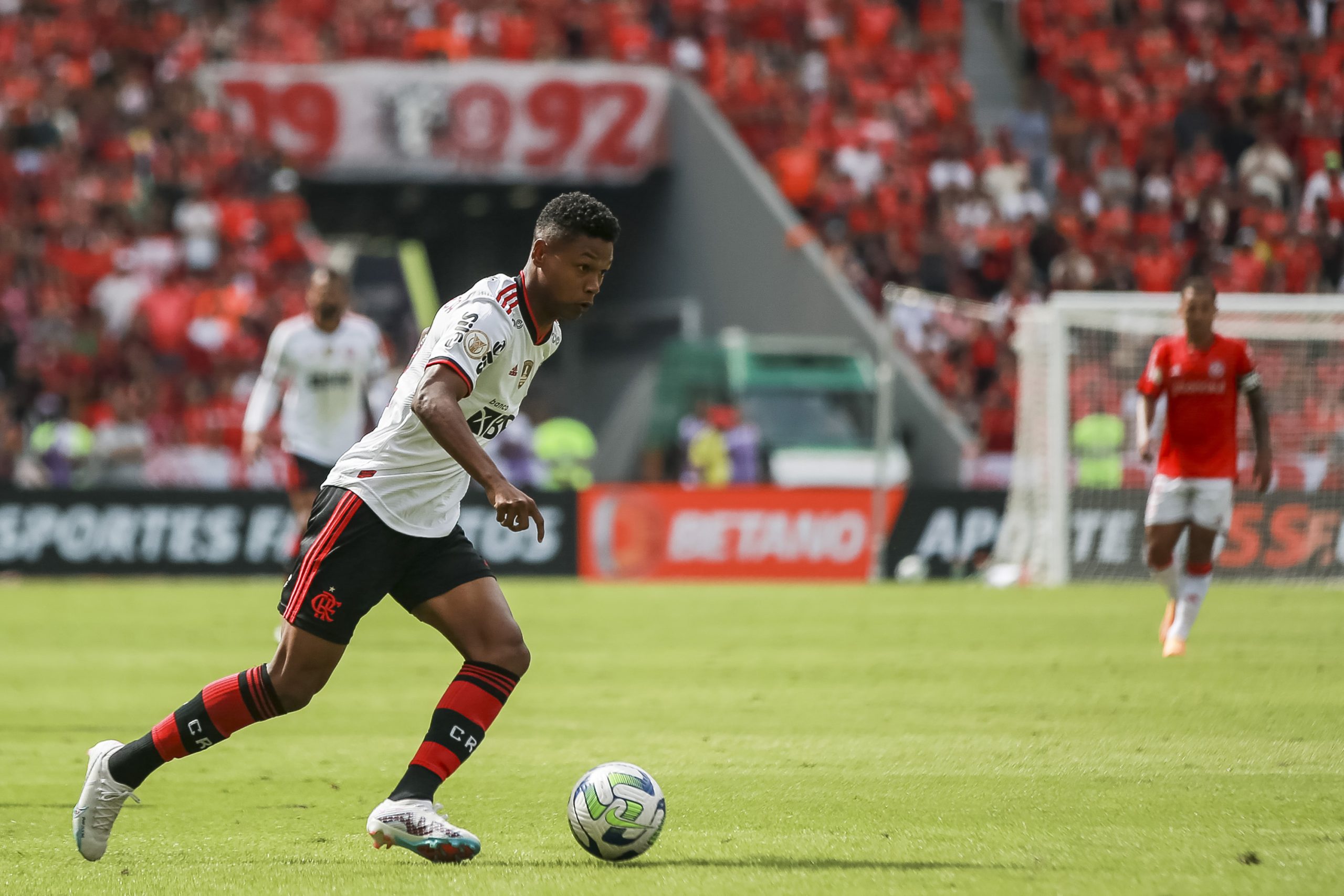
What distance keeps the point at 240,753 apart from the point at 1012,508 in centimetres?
1329

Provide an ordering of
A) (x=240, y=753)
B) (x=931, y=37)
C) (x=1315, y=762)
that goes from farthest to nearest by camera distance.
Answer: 1. (x=931, y=37)
2. (x=240, y=753)
3. (x=1315, y=762)

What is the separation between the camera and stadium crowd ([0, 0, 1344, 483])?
22.7 m

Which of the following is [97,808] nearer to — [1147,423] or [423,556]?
[423,556]

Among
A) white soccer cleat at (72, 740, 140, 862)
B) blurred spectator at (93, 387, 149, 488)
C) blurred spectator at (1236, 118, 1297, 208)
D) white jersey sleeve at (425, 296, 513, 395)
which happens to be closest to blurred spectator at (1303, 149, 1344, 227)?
blurred spectator at (1236, 118, 1297, 208)

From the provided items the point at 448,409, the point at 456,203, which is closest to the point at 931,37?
the point at 456,203

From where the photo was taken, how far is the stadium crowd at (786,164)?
22703 millimetres

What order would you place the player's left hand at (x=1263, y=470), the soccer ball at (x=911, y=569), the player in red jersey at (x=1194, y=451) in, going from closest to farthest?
the player's left hand at (x=1263, y=470), the player in red jersey at (x=1194, y=451), the soccer ball at (x=911, y=569)

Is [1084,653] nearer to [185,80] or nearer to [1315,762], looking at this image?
[1315,762]

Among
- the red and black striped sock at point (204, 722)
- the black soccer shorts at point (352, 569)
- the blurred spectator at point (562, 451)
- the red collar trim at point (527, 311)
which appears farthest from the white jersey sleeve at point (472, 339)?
the blurred spectator at point (562, 451)

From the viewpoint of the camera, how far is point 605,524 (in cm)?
2067

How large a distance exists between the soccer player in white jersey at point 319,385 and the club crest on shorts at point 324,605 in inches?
304

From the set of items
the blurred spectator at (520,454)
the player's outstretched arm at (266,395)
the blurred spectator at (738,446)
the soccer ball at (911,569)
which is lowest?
the soccer ball at (911,569)

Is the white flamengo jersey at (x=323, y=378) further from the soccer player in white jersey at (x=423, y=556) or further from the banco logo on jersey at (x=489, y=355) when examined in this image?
the banco logo on jersey at (x=489, y=355)

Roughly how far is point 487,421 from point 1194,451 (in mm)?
7465
